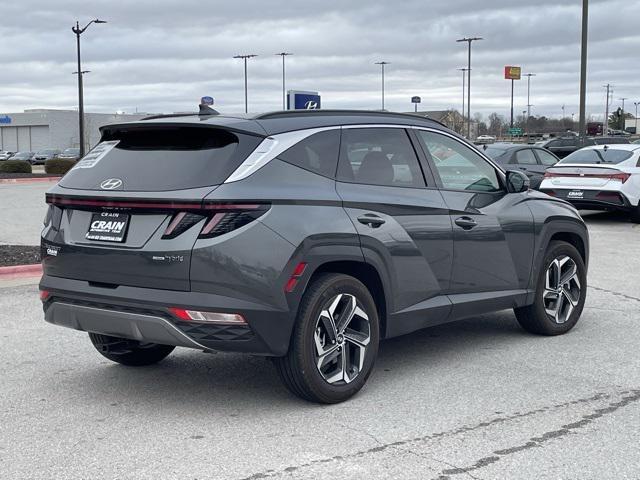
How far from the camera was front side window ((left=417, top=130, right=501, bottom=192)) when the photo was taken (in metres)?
6.43

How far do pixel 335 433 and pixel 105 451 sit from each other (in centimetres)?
126

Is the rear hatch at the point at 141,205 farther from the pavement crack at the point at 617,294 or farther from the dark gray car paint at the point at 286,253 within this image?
the pavement crack at the point at 617,294

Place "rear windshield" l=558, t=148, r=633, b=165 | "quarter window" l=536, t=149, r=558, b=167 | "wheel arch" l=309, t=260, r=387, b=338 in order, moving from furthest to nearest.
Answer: "quarter window" l=536, t=149, r=558, b=167 → "rear windshield" l=558, t=148, r=633, b=165 → "wheel arch" l=309, t=260, r=387, b=338

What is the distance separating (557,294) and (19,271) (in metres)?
6.31

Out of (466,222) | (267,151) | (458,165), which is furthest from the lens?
(458,165)

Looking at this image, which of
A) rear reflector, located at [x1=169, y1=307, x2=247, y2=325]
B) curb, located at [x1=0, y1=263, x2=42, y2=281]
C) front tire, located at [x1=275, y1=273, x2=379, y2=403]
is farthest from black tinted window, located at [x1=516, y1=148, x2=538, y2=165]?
rear reflector, located at [x1=169, y1=307, x2=247, y2=325]

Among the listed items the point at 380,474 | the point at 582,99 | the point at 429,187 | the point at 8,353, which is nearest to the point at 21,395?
the point at 8,353

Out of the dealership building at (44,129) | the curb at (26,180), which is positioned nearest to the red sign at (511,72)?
the dealership building at (44,129)

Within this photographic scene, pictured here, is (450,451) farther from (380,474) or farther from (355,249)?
(355,249)

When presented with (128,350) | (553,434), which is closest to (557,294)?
(553,434)

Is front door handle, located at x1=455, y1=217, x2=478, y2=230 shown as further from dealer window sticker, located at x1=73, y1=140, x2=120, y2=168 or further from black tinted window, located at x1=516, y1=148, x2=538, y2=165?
black tinted window, located at x1=516, y1=148, x2=538, y2=165

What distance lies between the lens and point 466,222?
21.0 ft

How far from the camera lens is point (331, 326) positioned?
534 centimetres

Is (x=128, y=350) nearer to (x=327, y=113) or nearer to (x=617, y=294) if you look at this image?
(x=327, y=113)
